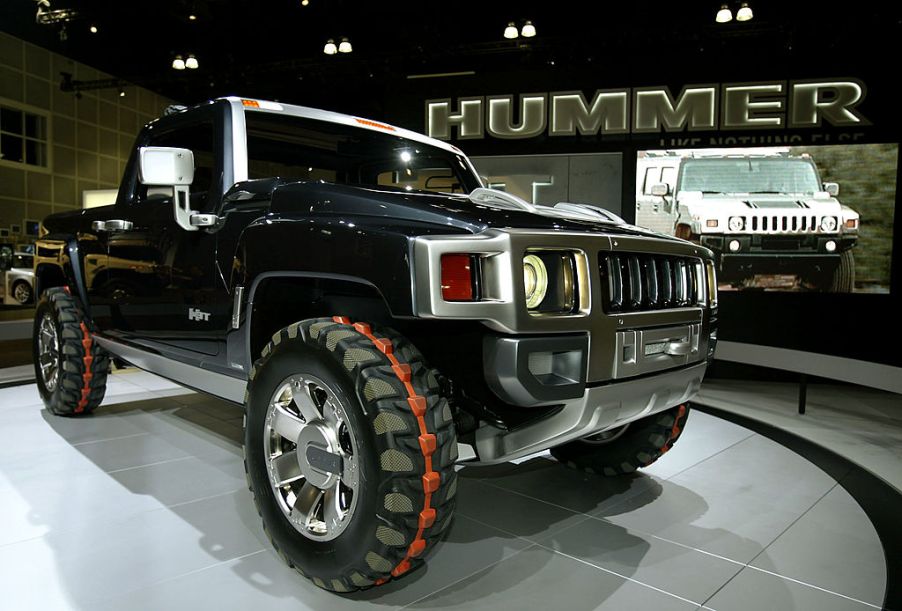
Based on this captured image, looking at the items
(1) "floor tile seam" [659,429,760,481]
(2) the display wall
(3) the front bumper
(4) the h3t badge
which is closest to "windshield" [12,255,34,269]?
(2) the display wall

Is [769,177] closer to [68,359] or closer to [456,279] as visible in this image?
[456,279]

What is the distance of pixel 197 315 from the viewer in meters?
2.82

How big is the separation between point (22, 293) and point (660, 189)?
8.92 meters

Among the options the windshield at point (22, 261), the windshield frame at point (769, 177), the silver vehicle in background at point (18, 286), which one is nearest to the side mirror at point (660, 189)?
the windshield frame at point (769, 177)

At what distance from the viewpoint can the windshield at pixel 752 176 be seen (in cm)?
734

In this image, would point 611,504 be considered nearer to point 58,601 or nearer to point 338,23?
point 58,601

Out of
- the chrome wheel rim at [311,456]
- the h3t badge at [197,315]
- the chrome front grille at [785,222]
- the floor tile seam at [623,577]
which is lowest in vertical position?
the floor tile seam at [623,577]

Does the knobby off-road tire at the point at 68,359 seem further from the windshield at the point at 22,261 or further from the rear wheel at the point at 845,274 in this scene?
the windshield at the point at 22,261

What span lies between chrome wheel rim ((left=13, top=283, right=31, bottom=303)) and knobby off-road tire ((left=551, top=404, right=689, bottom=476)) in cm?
915

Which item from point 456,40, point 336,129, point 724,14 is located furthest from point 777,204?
point 336,129

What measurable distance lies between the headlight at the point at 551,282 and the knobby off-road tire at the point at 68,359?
3205 millimetres

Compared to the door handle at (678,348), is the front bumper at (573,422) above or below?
below

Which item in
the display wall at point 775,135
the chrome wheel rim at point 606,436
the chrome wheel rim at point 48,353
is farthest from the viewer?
the display wall at point 775,135

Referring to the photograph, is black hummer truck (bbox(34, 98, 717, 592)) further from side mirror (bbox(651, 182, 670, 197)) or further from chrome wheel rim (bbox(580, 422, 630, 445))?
side mirror (bbox(651, 182, 670, 197))
